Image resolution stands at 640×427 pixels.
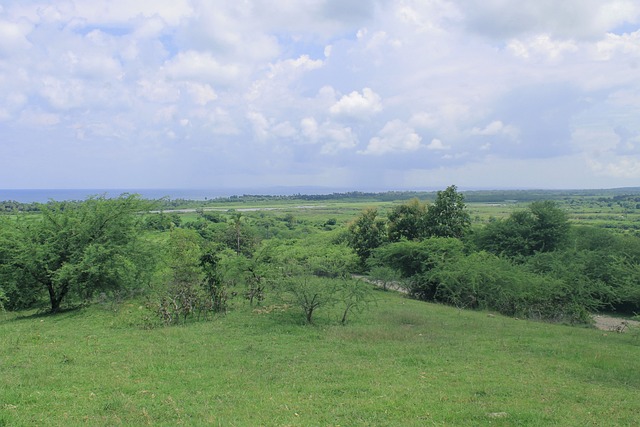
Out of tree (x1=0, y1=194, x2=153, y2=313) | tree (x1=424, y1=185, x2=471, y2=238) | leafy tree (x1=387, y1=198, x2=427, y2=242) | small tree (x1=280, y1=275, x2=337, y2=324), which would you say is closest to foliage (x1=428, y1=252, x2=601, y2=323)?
tree (x1=424, y1=185, x2=471, y2=238)

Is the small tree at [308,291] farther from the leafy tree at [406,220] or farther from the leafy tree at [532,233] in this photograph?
the leafy tree at [406,220]

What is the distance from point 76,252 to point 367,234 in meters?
36.3

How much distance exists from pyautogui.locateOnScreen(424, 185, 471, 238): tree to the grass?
26891 mm

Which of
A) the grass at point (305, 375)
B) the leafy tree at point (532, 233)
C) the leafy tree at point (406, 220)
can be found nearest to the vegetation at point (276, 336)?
the grass at point (305, 375)

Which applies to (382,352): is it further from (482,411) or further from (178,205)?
(178,205)

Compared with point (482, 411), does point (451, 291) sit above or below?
below

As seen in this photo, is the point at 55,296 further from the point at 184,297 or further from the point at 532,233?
the point at 532,233

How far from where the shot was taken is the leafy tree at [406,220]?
5047 centimetres

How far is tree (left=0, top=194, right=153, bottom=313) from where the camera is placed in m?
21.5

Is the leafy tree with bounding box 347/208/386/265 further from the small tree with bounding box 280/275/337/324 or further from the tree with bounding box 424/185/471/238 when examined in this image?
the small tree with bounding box 280/275/337/324

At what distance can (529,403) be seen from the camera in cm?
956

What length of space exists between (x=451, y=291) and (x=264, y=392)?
83.6ft

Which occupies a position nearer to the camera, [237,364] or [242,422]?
[242,422]

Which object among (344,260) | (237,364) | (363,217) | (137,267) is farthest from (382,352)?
(363,217)
